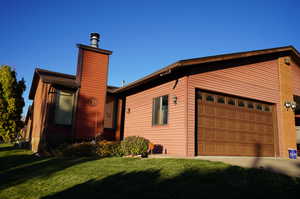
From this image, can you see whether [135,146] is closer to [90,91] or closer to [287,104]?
[90,91]

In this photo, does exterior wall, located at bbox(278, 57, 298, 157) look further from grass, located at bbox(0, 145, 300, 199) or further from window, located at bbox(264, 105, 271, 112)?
grass, located at bbox(0, 145, 300, 199)

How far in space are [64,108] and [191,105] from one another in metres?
7.46

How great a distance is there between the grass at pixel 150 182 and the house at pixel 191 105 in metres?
3.03

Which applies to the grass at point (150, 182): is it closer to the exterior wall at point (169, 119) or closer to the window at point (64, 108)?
the exterior wall at point (169, 119)

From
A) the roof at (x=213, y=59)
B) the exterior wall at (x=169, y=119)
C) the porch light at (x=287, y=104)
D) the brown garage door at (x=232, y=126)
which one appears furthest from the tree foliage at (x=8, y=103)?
the porch light at (x=287, y=104)

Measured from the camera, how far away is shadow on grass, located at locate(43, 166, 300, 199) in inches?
183

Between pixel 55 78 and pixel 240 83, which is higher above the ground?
pixel 55 78

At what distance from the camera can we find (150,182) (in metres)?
5.44

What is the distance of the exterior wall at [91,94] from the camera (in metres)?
13.7

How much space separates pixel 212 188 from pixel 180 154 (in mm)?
4534

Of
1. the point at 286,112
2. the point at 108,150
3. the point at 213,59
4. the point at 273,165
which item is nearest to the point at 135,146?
the point at 108,150

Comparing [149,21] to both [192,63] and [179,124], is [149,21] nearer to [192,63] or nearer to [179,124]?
[192,63]

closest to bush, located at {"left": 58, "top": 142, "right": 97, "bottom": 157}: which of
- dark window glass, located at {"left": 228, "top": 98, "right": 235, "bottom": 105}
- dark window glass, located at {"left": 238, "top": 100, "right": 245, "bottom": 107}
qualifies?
dark window glass, located at {"left": 228, "top": 98, "right": 235, "bottom": 105}

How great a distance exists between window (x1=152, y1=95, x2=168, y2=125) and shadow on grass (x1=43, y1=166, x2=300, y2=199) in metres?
4.85
